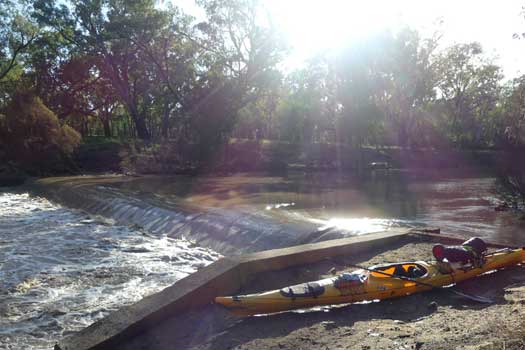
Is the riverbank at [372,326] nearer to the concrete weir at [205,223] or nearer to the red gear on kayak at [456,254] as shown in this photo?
the red gear on kayak at [456,254]

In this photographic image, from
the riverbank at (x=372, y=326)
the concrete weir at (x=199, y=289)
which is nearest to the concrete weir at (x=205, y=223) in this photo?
the concrete weir at (x=199, y=289)

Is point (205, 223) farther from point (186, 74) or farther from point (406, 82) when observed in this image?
point (406, 82)

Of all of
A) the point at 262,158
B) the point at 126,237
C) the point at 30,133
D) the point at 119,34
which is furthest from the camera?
the point at 262,158

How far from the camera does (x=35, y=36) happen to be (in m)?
39.8

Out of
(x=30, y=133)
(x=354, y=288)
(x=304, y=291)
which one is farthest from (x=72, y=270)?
(x=30, y=133)

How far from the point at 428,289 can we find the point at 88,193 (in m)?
16.6

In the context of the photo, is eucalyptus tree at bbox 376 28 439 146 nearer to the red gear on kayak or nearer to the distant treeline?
the distant treeline

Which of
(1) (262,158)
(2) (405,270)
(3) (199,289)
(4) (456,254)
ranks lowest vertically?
(3) (199,289)

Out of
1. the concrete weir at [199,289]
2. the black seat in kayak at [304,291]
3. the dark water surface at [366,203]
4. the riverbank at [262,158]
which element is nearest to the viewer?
the concrete weir at [199,289]

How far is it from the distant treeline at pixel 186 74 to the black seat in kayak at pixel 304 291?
88.3 feet

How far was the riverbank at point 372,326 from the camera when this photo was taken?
5.08 metres

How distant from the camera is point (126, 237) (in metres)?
13.1

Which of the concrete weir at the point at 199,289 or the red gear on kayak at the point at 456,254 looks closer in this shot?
the concrete weir at the point at 199,289

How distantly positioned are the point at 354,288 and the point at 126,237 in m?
8.33
